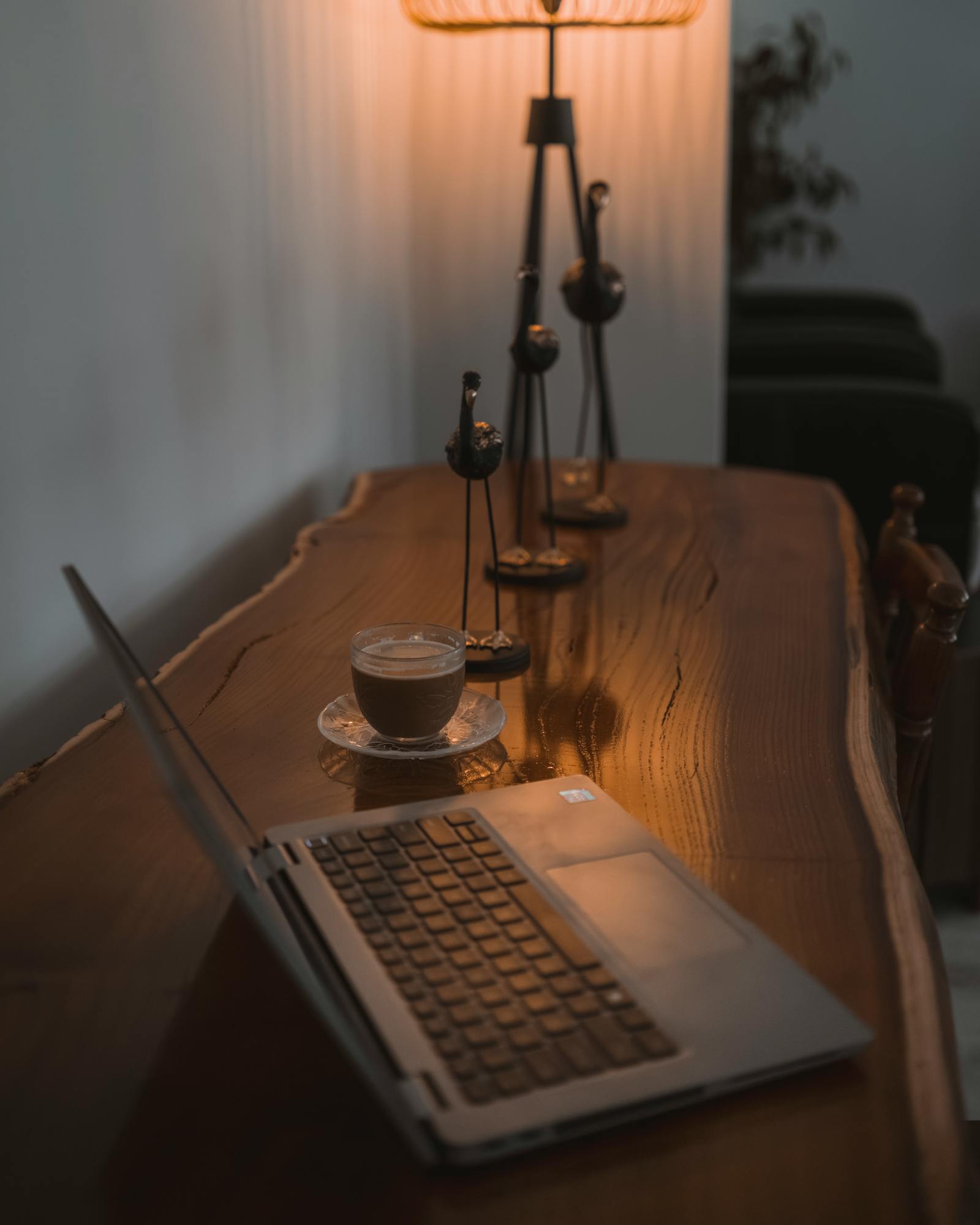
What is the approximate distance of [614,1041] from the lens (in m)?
0.55

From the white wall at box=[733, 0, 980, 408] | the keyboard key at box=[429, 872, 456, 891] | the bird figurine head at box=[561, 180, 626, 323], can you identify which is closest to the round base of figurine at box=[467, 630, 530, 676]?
the keyboard key at box=[429, 872, 456, 891]

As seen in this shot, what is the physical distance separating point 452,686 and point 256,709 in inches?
7.1

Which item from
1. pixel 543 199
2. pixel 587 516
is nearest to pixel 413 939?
pixel 587 516

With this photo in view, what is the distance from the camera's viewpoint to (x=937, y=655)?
1.13 metres

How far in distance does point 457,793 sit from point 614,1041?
28cm

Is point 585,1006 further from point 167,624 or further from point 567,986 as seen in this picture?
point 167,624

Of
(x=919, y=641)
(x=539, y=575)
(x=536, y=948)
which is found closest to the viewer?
(x=536, y=948)

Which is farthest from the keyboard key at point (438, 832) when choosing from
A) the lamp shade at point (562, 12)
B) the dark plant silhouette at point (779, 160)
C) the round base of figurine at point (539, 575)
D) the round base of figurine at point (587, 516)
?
the dark plant silhouette at point (779, 160)

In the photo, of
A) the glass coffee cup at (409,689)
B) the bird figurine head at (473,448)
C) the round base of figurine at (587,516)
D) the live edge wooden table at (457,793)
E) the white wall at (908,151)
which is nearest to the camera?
the live edge wooden table at (457,793)

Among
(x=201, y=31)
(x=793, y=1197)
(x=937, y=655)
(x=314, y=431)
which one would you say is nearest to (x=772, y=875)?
(x=793, y=1197)

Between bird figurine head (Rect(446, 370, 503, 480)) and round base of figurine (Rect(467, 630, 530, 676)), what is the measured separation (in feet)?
0.49

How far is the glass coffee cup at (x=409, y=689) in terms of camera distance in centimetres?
86

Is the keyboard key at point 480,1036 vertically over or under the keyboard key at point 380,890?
over

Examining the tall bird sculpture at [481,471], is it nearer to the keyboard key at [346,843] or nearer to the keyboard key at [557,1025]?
the keyboard key at [346,843]
